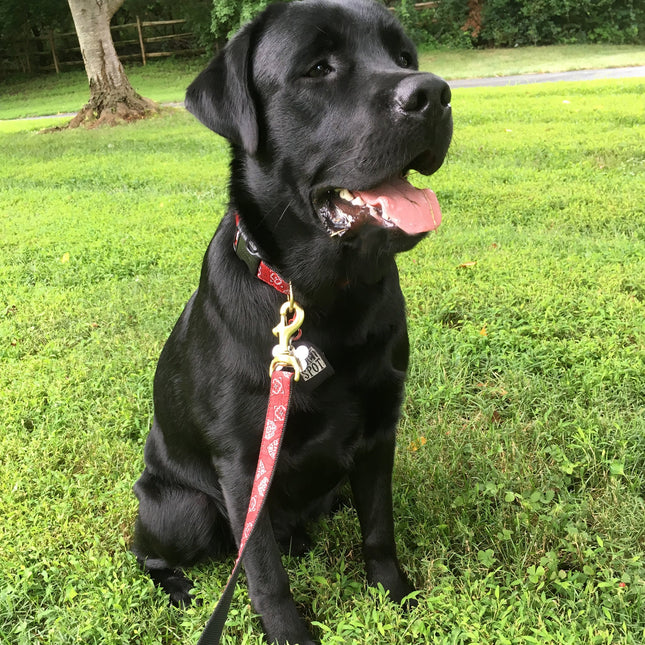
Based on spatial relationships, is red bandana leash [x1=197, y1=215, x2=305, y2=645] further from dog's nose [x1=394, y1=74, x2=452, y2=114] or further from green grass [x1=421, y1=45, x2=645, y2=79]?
green grass [x1=421, y1=45, x2=645, y2=79]

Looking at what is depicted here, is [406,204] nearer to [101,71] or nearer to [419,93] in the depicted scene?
[419,93]

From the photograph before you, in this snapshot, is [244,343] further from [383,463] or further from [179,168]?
[179,168]

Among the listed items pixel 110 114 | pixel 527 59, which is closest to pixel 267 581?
pixel 110 114

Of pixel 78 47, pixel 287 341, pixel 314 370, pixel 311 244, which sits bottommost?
pixel 314 370

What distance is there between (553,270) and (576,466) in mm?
1788

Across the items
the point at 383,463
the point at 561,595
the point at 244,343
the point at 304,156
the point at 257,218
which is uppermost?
the point at 304,156

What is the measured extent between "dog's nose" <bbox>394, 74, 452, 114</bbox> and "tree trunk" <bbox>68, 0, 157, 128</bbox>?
1162 centimetres

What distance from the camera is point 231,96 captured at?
1.70m

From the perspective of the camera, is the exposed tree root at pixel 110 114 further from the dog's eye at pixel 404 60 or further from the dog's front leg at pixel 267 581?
the dog's front leg at pixel 267 581

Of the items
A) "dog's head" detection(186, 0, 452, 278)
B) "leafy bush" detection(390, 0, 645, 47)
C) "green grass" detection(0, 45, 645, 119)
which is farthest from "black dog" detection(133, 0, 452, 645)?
"leafy bush" detection(390, 0, 645, 47)

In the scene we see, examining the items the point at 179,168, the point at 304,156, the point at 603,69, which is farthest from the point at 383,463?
the point at 603,69

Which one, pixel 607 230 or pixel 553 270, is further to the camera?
pixel 607 230

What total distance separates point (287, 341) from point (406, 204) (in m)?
0.49

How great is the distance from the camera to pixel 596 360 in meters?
2.83
